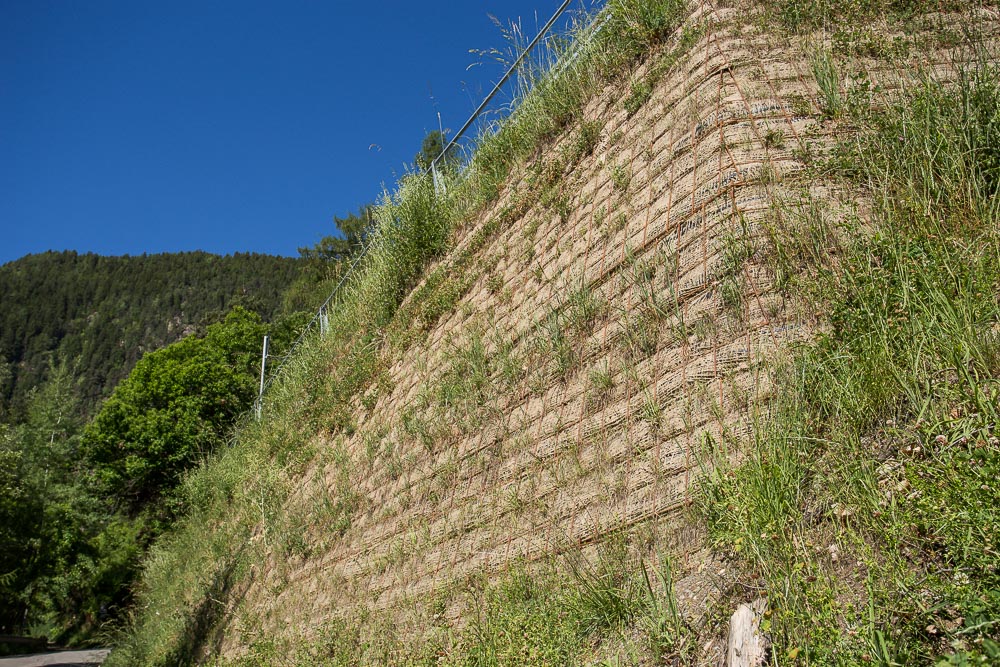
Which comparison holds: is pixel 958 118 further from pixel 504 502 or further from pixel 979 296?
pixel 504 502

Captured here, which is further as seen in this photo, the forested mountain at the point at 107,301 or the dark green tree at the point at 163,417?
the forested mountain at the point at 107,301

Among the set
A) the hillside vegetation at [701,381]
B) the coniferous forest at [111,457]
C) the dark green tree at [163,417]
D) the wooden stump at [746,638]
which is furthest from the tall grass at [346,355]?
the dark green tree at [163,417]

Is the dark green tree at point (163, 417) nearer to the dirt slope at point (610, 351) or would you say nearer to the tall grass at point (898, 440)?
the dirt slope at point (610, 351)

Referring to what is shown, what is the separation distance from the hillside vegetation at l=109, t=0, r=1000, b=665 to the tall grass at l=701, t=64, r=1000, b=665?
0.01 m

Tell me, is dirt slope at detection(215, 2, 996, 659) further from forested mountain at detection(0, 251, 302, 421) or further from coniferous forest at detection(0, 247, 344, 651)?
Result: forested mountain at detection(0, 251, 302, 421)

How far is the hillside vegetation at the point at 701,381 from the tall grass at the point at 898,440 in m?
0.01

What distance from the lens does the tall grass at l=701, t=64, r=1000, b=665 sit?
171 cm

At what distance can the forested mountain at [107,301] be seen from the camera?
8500 cm

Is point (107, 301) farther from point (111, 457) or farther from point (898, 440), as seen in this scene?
point (898, 440)

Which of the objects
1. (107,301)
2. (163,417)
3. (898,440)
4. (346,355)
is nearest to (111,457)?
(163,417)

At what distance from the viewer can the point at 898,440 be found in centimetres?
217

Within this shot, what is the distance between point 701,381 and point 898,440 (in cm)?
83

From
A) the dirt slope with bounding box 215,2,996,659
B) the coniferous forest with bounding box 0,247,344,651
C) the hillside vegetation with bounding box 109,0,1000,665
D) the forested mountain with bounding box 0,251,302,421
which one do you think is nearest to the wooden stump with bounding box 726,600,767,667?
the hillside vegetation with bounding box 109,0,1000,665

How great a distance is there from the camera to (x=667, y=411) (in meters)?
2.98
